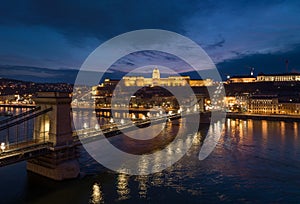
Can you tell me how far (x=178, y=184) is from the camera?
380 inches

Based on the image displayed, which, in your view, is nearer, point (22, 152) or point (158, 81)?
point (22, 152)

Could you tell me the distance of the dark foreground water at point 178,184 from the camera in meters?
8.41

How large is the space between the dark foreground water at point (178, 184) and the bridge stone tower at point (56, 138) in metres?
0.36

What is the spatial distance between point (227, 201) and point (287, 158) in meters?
6.54

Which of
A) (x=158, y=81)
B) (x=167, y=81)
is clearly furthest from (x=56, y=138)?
(x=158, y=81)

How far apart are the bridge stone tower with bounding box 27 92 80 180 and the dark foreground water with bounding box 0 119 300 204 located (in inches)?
→ 14.1

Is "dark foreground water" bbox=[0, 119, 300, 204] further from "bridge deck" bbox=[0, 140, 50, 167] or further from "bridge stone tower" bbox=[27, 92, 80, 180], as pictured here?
"bridge deck" bbox=[0, 140, 50, 167]

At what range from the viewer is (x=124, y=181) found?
32.3 feet

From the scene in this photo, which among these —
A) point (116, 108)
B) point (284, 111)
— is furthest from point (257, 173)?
point (116, 108)

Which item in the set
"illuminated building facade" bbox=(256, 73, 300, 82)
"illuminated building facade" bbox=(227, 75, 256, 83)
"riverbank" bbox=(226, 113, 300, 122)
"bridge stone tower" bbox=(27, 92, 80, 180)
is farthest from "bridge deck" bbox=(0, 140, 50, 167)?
"illuminated building facade" bbox=(227, 75, 256, 83)

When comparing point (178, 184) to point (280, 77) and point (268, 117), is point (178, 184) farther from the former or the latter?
point (280, 77)

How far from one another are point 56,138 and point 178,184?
4.58 m

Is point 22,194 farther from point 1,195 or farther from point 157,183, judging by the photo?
point 157,183

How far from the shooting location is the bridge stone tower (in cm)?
941
